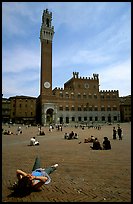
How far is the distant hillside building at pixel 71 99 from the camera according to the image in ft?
215

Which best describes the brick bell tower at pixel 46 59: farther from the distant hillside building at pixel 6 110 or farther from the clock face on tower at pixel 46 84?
the distant hillside building at pixel 6 110

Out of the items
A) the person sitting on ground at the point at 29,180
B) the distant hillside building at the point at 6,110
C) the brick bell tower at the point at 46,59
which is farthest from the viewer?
the distant hillside building at the point at 6,110

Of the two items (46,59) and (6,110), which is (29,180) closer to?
(46,59)

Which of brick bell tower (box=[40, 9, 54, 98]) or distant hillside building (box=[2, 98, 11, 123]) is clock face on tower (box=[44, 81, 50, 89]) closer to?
brick bell tower (box=[40, 9, 54, 98])

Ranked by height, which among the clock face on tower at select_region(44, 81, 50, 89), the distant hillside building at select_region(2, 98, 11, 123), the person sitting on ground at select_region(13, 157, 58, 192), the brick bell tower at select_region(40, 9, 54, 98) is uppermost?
the brick bell tower at select_region(40, 9, 54, 98)

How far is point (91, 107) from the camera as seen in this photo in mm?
72750

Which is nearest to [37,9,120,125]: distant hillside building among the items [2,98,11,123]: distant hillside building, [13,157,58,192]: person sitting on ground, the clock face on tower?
the clock face on tower

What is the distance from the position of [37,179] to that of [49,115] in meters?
67.2

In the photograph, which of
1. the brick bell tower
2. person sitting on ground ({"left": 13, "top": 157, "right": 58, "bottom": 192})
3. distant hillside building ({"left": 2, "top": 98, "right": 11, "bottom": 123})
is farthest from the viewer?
distant hillside building ({"left": 2, "top": 98, "right": 11, "bottom": 123})

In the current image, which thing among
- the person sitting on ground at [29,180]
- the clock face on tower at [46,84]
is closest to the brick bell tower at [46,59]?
the clock face on tower at [46,84]

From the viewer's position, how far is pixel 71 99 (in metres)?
70.3

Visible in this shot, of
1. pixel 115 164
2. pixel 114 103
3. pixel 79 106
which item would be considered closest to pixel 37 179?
pixel 115 164

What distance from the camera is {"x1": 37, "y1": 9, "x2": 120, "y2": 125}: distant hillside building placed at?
2576 inches

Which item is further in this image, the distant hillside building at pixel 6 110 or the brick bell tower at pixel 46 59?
the distant hillside building at pixel 6 110
